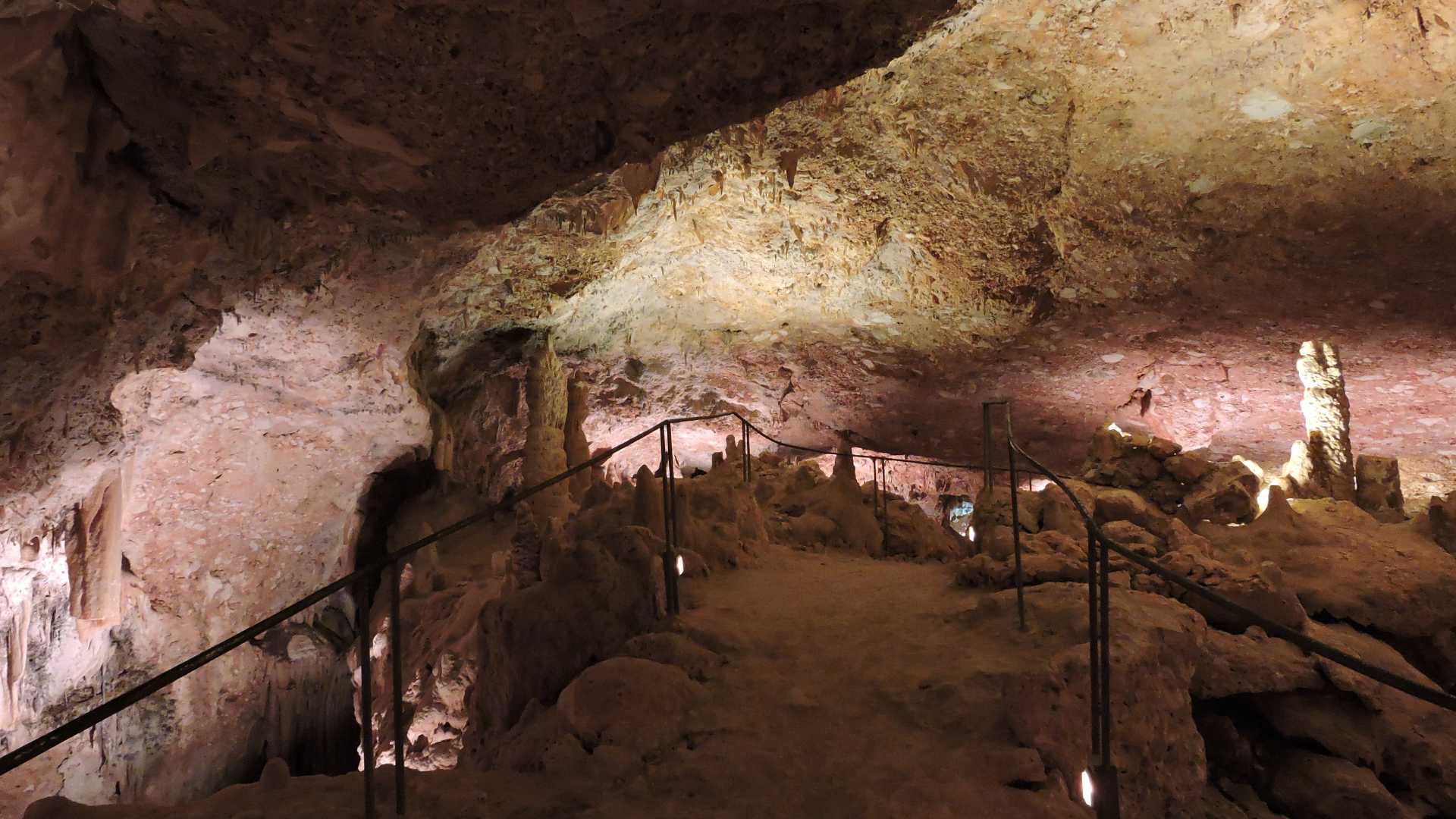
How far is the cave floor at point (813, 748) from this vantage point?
98.3 inches

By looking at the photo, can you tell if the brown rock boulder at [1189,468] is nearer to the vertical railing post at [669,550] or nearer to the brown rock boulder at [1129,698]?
the brown rock boulder at [1129,698]

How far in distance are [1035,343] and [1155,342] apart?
51.3 inches

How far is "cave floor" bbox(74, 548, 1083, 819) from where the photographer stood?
250cm

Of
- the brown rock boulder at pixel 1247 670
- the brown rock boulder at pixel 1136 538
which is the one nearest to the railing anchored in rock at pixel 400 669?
the brown rock boulder at pixel 1247 670

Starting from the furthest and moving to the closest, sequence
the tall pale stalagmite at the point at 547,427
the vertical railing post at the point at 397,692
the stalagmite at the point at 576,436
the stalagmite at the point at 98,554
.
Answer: the stalagmite at the point at 576,436 → the tall pale stalagmite at the point at 547,427 → the stalagmite at the point at 98,554 → the vertical railing post at the point at 397,692

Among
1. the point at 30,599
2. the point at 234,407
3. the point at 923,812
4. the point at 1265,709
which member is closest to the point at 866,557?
the point at 1265,709

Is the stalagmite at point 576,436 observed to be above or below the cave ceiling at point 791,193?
below

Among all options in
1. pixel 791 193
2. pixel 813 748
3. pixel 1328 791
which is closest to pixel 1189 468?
pixel 1328 791

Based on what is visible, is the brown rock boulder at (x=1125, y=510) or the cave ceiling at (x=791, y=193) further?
the brown rock boulder at (x=1125, y=510)

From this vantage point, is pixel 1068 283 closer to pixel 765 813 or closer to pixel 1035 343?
pixel 1035 343

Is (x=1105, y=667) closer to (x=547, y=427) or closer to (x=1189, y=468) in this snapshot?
(x=1189, y=468)

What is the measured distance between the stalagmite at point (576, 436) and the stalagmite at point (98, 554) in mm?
4128

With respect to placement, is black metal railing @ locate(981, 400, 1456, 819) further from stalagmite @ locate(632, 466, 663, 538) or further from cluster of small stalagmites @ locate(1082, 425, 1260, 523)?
cluster of small stalagmites @ locate(1082, 425, 1260, 523)

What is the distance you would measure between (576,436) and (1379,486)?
813 cm
